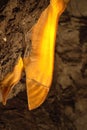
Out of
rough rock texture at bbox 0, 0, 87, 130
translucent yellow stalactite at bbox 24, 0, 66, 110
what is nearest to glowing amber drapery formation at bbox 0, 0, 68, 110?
translucent yellow stalactite at bbox 24, 0, 66, 110

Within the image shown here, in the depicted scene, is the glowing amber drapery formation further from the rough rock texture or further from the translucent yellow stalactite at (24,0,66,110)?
the rough rock texture

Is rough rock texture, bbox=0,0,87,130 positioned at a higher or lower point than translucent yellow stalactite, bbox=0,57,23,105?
lower

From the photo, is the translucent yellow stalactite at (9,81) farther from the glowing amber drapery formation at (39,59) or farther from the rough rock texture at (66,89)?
the rough rock texture at (66,89)

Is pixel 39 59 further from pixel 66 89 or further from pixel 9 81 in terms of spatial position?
pixel 66 89

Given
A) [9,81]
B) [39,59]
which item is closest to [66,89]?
[39,59]

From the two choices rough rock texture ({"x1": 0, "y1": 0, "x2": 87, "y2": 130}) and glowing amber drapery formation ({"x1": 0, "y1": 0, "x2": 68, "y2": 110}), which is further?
rough rock texture ({"x1": 0, "y1": 0, "x2": 87, "y2": 130})

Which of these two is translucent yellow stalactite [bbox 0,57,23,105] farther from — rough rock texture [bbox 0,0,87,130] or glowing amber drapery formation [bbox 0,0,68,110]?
rough rock texture [bbox 0,0,87,130]

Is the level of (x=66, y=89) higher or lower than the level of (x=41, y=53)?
lower

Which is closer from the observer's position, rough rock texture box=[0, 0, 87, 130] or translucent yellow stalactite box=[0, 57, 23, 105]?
translucent yellow stalactite box=[0, 57, 23, 105]

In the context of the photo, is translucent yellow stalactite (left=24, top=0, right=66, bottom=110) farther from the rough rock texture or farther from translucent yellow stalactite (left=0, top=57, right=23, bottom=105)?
the rough rock texture
